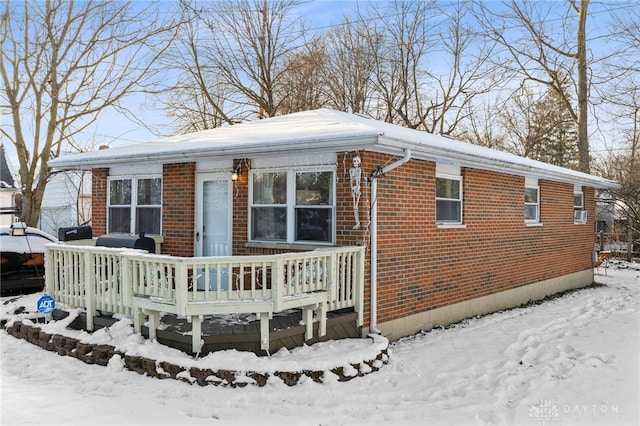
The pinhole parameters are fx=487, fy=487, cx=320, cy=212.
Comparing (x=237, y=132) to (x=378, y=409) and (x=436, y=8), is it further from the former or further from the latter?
(x=436, y=8)

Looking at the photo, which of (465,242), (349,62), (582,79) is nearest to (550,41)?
(582,79)

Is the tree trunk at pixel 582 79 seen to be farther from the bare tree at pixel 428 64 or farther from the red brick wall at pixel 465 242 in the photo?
the red brick wall at pixel 465 242

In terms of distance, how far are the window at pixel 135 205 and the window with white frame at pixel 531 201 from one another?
26.5 feet

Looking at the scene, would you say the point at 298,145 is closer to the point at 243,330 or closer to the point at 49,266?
the point at 243,330

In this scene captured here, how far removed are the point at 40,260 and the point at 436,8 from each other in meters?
19.7

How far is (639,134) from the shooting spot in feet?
79.0

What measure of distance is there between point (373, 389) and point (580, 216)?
11343mm

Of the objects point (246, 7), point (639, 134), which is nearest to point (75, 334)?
point (246, 7)

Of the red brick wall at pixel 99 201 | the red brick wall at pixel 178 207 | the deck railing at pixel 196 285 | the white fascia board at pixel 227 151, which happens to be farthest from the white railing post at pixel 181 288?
the red brick wall at pixel 99 201

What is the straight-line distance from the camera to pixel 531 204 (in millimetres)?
11438

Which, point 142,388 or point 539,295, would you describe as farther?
point 539,295

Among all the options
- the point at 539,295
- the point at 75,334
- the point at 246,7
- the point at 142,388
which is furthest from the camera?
the point at 246,7

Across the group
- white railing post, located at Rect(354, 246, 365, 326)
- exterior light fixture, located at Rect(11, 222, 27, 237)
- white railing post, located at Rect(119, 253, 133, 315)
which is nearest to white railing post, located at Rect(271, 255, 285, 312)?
white railing post, located at Rect(354, 246, 365, 326)

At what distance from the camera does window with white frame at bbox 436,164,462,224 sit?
27.9 ft
